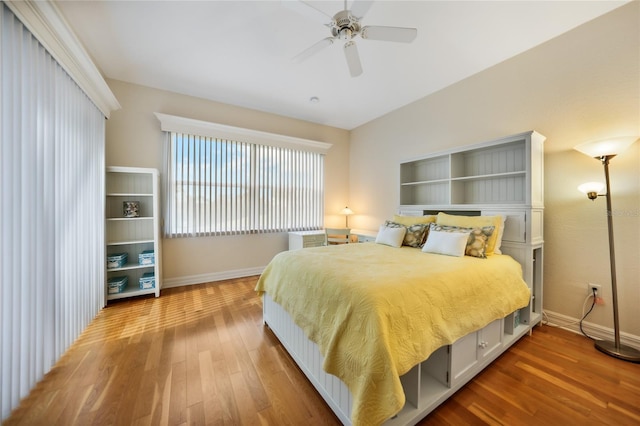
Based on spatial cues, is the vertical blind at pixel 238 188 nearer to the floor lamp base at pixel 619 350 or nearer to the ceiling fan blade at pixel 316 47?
the ceiling fan blade at pixel 316 47

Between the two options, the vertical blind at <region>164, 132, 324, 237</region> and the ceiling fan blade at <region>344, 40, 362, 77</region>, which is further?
the vertical blind at <region>164, 132, 324, 237</region>

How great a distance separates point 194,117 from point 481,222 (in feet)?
13.3

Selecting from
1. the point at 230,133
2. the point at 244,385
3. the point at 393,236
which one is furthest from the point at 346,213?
the point at 244,385

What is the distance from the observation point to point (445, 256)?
2.12 metres

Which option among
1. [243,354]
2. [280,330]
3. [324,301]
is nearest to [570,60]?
[324,301]

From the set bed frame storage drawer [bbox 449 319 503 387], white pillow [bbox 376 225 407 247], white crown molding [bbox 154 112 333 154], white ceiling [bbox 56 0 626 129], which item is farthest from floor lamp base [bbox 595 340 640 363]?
white crown molding [bbox 154 112 333 154]

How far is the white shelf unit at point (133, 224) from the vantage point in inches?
115

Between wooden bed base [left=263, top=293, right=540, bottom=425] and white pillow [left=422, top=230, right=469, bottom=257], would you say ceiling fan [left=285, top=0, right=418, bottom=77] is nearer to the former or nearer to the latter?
white pillow [left=422, top=230, right=469, bottom=257]

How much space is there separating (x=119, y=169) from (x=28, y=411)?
2.35 metres

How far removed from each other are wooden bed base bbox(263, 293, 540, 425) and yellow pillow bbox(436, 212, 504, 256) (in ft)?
2.13

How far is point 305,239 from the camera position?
392 cm

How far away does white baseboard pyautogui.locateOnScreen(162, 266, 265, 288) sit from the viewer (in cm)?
340

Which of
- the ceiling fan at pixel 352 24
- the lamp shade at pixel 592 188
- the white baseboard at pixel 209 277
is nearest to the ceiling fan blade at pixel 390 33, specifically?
the ceiling fan at pixel 352 24

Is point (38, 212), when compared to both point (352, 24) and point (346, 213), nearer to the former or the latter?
point (352, 24)
